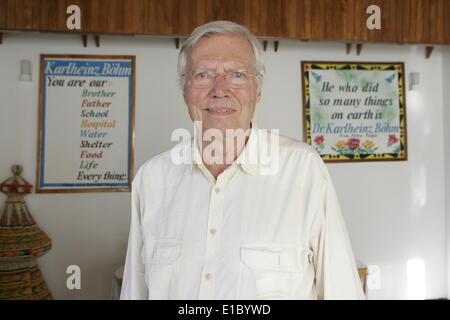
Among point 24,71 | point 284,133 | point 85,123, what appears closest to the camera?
point 24,71

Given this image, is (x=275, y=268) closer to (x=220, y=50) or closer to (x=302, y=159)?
(x=302, y=159)

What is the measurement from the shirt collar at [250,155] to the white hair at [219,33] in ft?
0.56

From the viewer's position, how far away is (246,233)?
106cm

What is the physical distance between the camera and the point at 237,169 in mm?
1160

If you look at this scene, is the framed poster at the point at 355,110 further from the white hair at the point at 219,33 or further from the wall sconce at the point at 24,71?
the white hair at the point at 219,33

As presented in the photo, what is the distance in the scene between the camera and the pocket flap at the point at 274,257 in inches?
39.9

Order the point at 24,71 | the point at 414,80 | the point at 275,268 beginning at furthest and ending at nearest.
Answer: the point at 414,80 → the point at 24,71 → the point at 275,268

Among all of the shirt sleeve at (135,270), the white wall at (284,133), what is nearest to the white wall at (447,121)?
the white wall at (284,133)

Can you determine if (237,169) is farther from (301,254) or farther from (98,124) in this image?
(98,124)

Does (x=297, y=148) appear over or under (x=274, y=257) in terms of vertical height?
over

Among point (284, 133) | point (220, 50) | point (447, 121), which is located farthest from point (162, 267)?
point (447, 121)

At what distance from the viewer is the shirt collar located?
3.74 feet

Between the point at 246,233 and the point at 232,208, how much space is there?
9 cm
